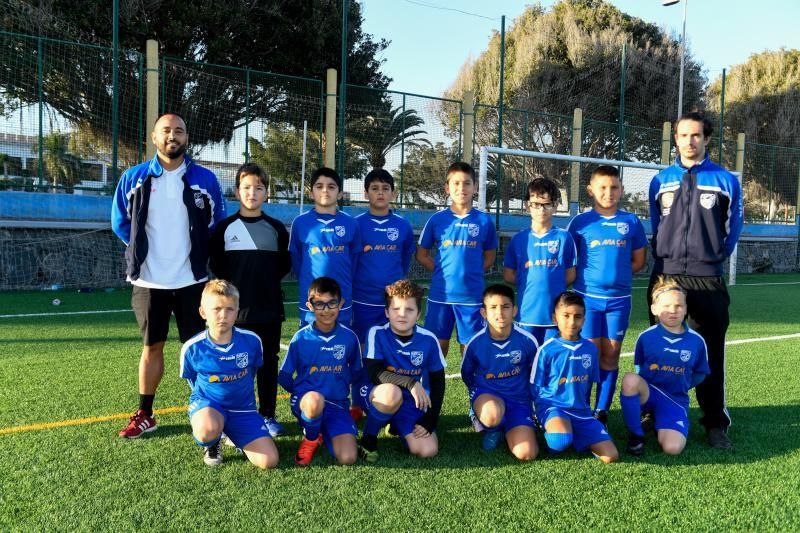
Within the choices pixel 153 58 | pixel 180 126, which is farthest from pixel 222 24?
pixel 180 126

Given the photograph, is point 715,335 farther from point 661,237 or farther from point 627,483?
point 627,483

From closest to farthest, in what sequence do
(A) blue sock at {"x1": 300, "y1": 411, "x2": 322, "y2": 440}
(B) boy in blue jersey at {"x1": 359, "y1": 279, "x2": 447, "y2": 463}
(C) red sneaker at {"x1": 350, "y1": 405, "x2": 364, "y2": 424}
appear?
(A) blue sock at {"x1": 300, "y1": 411, "x2": 322, "y2": 440}
(B) boy in blue jersey at {"x1": 359, "y1": 279, "x2": 447, "y2": 463}
(C) red sneaker at {"x1": 350, "y1": 405, "x2": 364, "y2": 424}

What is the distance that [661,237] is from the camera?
3.69 m

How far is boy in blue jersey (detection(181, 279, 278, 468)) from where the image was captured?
10.2 ft

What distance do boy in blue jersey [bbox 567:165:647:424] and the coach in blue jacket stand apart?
22 centimetres

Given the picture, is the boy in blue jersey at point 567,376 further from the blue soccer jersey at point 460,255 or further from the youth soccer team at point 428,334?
the blue soccer jersey at point 460,255

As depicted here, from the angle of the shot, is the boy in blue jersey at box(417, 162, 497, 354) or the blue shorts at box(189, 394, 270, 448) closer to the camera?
the blue shorts at box(189, 394, 270, 448)

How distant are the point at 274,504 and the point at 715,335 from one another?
2550mm

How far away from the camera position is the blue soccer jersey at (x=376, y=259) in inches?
156

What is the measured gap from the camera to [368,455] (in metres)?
3.15

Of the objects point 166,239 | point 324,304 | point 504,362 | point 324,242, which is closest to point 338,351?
point 324,304

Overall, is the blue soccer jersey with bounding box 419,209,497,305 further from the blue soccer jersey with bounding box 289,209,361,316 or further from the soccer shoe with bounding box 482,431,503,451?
the soccer shoe with bounding box 482,431,503,451

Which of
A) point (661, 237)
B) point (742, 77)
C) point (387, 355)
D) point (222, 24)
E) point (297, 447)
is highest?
point (742, 77)

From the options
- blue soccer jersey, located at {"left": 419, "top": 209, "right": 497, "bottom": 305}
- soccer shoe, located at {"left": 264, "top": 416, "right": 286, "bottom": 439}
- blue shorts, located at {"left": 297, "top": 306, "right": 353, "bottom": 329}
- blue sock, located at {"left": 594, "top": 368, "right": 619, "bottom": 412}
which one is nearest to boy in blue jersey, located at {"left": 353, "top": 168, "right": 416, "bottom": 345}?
blue shorts, located at {"left": 297, "top": 306, "right": 353, "bottom": 329}
